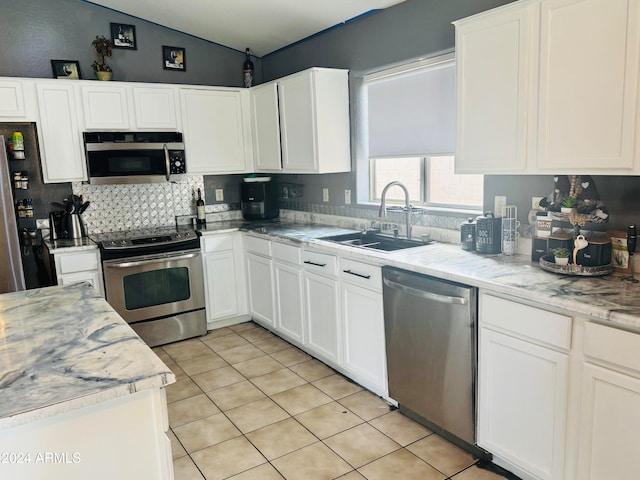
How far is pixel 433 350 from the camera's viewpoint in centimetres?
244

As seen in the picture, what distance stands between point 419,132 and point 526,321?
64.8 inches

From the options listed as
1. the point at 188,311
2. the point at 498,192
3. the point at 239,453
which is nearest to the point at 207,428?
the point at 239,453

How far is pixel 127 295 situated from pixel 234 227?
1055mm

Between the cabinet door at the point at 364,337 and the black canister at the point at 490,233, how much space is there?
640 millimetres

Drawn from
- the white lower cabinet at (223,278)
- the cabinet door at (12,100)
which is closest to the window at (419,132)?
the white lower cabinet at (223,278)

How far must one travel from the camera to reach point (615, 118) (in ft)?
6.28

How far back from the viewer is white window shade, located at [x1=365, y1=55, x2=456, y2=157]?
304cm

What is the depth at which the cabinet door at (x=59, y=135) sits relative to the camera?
373cm

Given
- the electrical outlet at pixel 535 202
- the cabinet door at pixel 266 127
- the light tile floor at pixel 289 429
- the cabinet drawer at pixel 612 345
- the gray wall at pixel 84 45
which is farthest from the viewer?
the cabinet door at pixel 266 127

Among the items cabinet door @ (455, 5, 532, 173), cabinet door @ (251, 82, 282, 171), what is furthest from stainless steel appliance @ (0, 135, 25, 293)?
cabinet door @ (455, 5, 532, 173)

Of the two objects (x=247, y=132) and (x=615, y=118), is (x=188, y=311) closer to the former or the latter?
Answer: (x=247, y=132)

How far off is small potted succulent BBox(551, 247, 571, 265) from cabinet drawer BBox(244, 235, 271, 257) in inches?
88.2

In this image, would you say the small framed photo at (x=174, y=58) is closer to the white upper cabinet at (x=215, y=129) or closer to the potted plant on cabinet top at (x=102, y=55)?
the white upper cabinet at (x=215, y=129)

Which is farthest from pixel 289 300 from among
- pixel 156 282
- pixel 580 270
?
pixel 580 270
